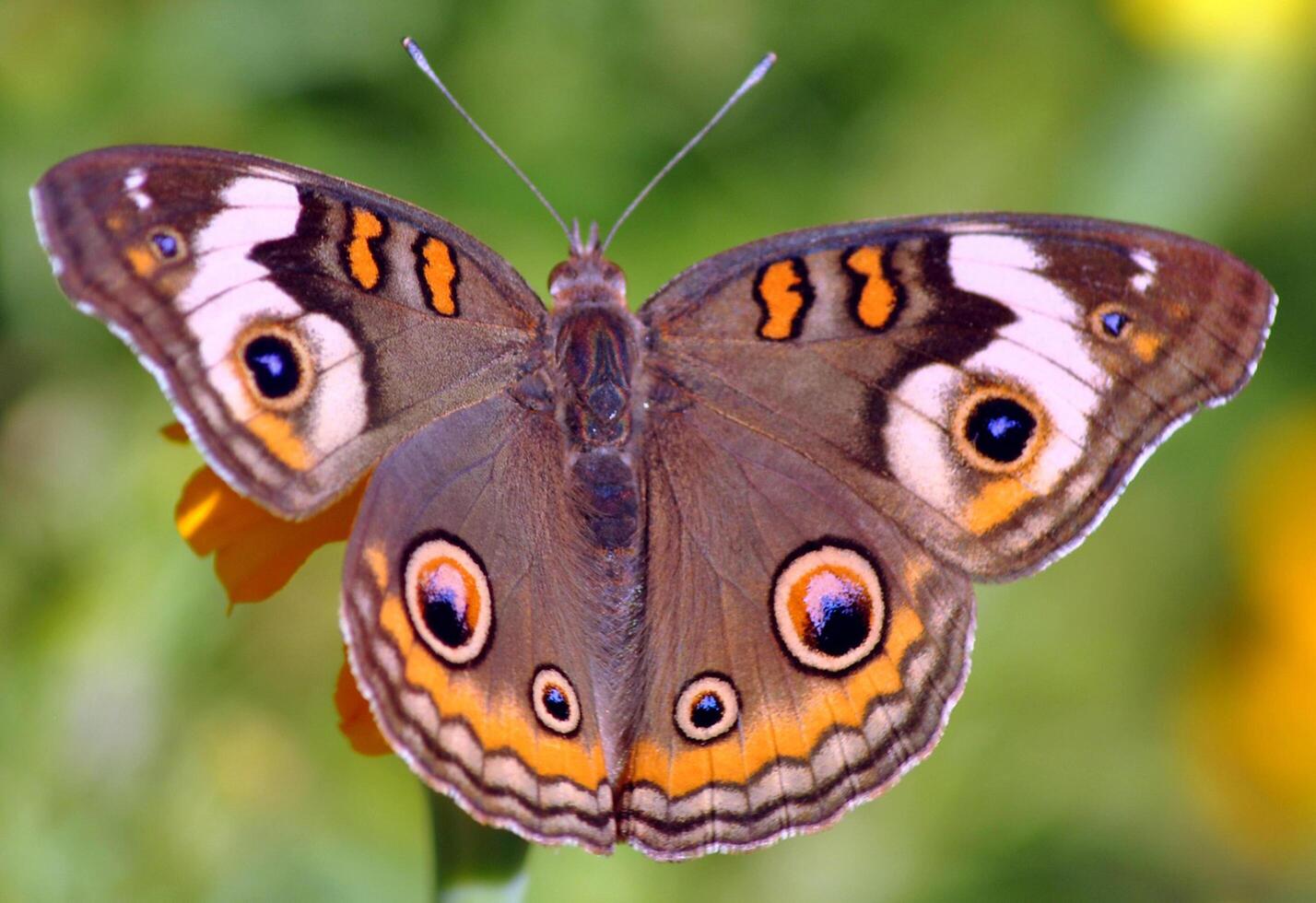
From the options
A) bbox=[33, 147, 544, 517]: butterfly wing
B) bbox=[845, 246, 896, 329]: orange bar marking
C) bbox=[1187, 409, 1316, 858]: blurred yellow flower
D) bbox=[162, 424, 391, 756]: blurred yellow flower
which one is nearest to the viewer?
bbox=[33, 147, 544, 517]: butterfly wing

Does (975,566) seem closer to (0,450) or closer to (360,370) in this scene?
(360,370)

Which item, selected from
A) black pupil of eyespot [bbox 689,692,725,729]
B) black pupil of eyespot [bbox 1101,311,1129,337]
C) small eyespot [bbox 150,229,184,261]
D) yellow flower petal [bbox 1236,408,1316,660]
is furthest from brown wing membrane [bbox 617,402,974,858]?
yellow flower petal [bbox 1236,408,1316,660]

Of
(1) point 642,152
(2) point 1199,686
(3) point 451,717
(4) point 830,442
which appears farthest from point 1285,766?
(3) point 451,717

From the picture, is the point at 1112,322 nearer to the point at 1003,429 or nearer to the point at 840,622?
the point at 1003,429

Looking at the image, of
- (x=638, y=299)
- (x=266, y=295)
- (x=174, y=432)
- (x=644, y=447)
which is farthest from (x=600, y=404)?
(x=638, y=299)

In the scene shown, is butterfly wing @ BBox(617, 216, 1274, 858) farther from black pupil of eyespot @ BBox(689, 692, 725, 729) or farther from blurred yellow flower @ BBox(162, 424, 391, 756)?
blurred yellow flower @ BBox(162, 424, 391, 756)
